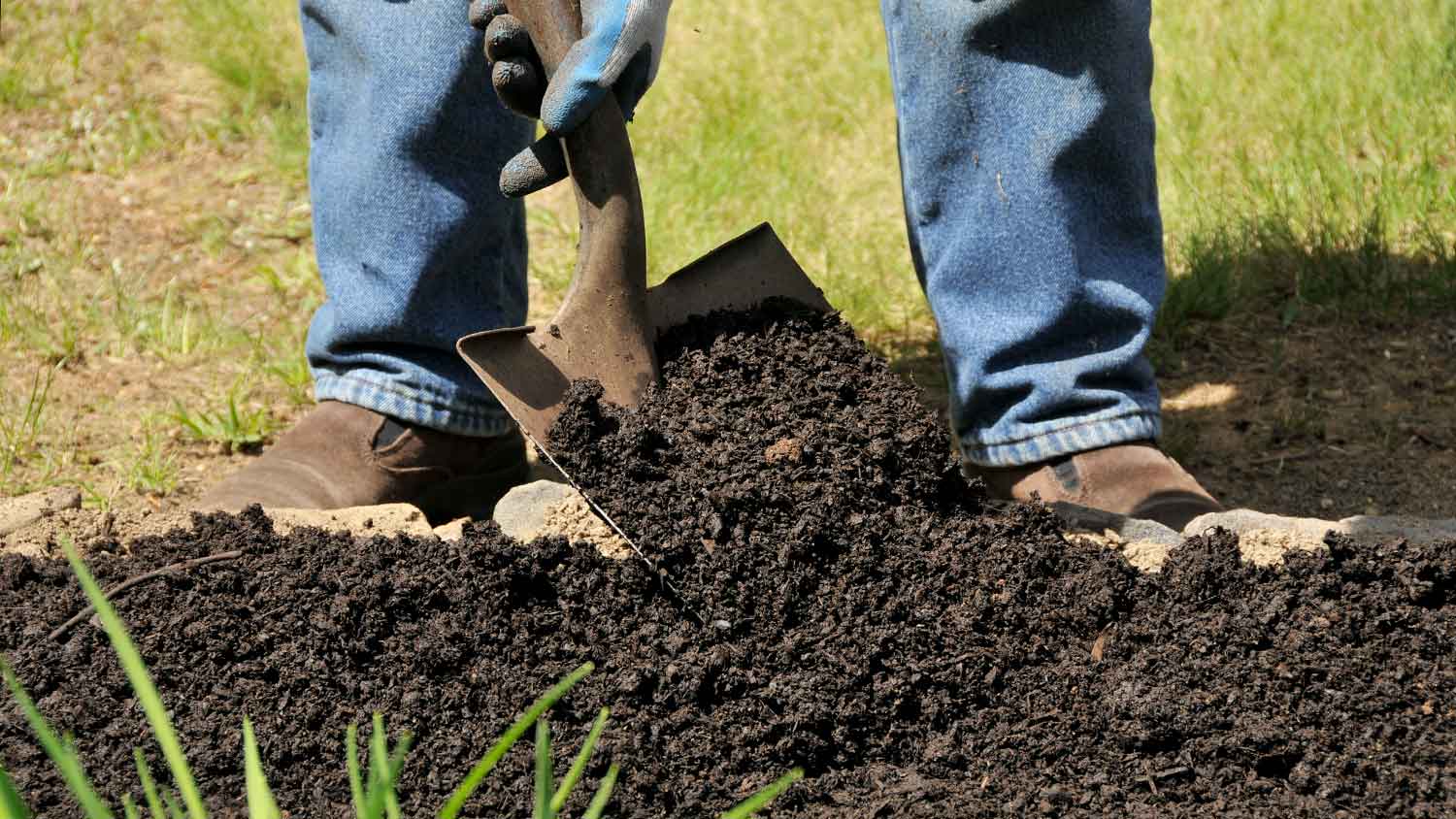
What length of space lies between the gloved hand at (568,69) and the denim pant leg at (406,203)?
295 mm

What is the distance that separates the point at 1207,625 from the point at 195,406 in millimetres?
2325

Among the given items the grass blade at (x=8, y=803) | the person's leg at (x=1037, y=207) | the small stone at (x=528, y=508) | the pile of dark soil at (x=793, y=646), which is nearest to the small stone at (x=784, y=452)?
the pile of dark soil at (x=793, y=646)

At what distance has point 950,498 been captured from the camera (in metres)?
1.87

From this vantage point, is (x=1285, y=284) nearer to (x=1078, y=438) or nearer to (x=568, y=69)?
→ (x=1078, y=438)

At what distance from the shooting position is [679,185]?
3980 millimetres

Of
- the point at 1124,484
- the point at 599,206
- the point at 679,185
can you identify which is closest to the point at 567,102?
the point at 599,206

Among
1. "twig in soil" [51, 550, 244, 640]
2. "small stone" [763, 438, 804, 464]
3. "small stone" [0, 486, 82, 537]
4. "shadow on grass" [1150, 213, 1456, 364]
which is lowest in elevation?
"shadow on grass" [1150, 213, 1456, 364]

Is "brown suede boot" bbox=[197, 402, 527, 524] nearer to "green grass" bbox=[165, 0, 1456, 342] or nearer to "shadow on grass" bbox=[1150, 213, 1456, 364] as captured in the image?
"green grass" bbox=[165, 0, 1456, 342]

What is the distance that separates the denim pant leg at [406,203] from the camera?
221cm

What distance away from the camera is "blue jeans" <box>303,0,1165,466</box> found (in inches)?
85.3

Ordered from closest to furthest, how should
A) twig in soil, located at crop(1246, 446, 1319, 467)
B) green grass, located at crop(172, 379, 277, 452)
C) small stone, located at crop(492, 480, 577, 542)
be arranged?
small stone, located at crop(492, 480, 577, 542)
twig in soil, located at crop(1246, 446, 1319, 467)
green grass, located at crop(172, 379, 277, 452)

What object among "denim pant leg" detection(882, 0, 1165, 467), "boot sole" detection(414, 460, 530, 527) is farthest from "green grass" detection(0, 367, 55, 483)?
"denim pant leg" detection(882, 0, 1165, 467)

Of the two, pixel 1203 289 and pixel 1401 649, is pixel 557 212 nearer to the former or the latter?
pixel 1203 289

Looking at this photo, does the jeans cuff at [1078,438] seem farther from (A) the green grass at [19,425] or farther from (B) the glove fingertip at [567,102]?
(A) the green grass at [19,425]
